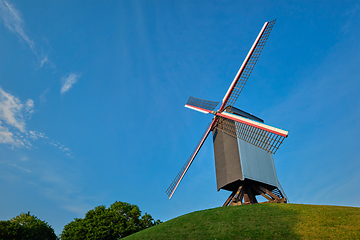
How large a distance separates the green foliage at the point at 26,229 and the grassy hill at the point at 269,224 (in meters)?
21.8

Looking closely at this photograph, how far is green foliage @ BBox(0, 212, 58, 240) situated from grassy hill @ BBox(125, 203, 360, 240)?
21.8 m

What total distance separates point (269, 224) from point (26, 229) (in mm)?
33650

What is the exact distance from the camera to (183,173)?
109 feet

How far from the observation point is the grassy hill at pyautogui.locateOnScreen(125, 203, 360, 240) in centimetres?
1636

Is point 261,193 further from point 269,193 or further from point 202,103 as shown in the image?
point 202,103

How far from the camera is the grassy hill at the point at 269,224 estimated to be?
53.7ft

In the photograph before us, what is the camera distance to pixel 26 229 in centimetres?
3256

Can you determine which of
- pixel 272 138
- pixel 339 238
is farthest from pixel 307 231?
pixel 272 138

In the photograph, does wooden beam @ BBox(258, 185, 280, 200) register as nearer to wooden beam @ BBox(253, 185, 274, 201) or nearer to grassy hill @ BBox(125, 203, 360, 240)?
wooden beam @ BBox(253, 185, 274, 201)

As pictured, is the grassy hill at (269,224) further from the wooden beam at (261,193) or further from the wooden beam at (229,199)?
the wooden beam at (229,199)

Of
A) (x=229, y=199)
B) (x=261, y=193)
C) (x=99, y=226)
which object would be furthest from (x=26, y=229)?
(x=261, y=193)

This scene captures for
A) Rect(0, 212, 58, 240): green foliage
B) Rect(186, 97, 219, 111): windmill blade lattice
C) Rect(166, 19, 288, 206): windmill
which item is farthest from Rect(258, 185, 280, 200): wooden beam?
Rect(0, 212, 58, 240): green foliage

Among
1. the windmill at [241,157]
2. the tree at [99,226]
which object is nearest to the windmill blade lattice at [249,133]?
the windmill at [241,157]

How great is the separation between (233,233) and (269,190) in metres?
14.8
